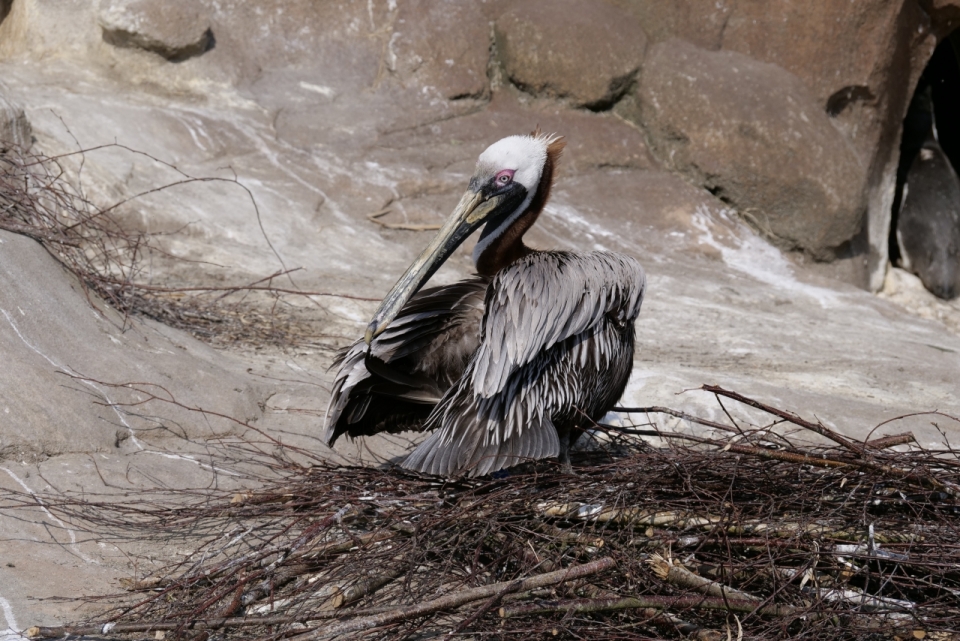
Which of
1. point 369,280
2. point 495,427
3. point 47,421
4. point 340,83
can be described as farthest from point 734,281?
point 47,421

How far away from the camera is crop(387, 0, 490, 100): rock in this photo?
9633 mm

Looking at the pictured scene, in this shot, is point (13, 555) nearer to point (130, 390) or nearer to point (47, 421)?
point (47, 421)

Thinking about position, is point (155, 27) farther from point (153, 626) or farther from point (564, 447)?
point (153, 626)

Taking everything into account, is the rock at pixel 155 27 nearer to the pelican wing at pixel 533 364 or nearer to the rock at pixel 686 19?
the rock at pixel 686 19

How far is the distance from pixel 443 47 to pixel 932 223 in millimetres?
5624

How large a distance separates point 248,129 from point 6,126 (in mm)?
2639

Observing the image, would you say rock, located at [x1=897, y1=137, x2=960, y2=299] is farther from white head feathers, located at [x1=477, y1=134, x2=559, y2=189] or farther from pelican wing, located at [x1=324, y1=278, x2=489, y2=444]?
pelican wing, located at [x1=324, y1=278, x2=489, y2=444]

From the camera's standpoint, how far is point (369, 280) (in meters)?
7.07

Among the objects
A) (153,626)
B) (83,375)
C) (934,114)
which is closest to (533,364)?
(153,626)

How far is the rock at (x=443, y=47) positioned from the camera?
963 cm

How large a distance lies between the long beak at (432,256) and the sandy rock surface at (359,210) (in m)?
1.02

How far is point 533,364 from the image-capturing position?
3664 millimetres

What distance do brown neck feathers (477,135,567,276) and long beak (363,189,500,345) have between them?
0.12m

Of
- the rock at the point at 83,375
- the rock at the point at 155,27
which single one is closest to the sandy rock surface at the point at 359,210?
the rock at the point at 83,375
